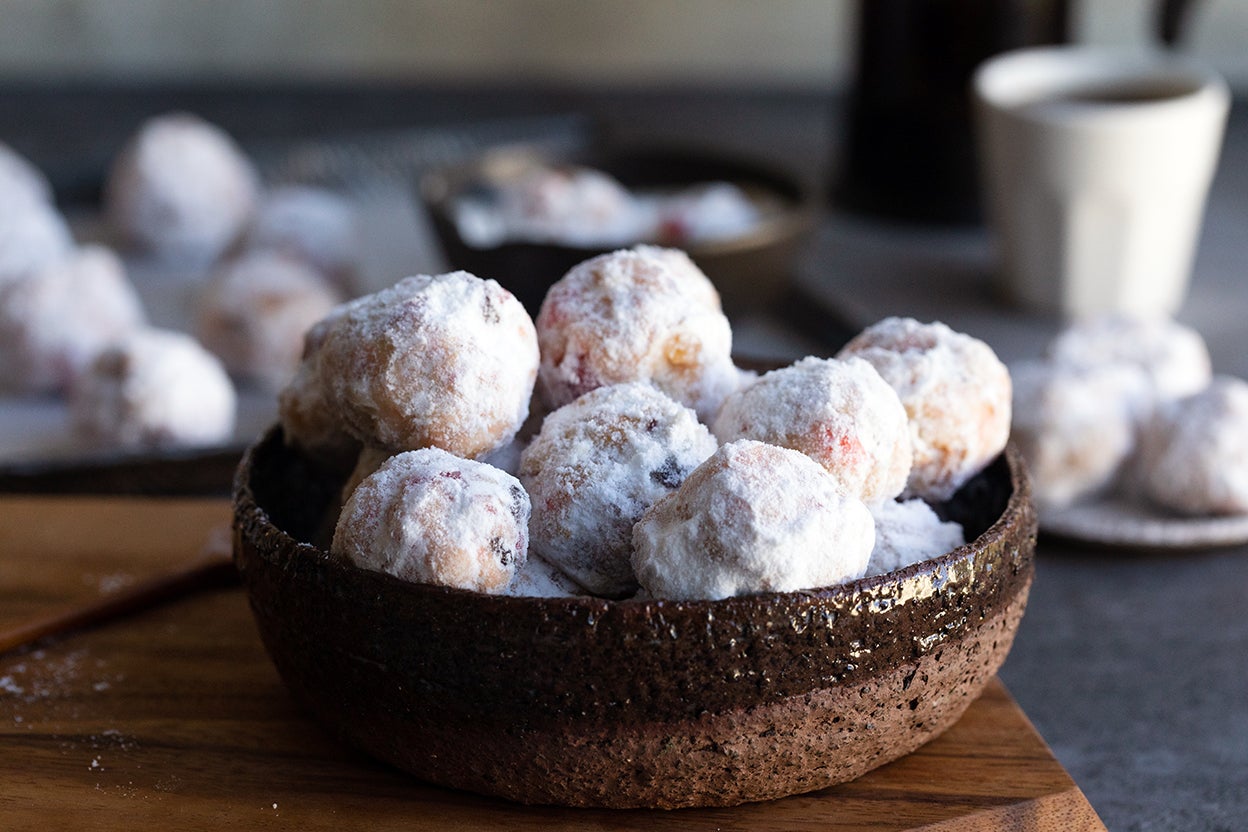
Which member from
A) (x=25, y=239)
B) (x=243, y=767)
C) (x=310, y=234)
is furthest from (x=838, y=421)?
(x=25, y=239)

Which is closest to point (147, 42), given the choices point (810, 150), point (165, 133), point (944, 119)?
point (165, 133)

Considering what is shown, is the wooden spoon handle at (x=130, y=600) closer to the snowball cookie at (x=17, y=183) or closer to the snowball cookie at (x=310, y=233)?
the snowball cookie at (x=310, y=233)

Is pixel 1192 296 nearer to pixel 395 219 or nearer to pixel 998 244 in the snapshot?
pixel 998 244

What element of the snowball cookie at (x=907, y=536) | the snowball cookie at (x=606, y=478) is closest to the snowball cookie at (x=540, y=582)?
the snowball cookie at (x=606, y=478)

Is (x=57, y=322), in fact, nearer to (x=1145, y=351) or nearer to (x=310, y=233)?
(x=310, y=233)

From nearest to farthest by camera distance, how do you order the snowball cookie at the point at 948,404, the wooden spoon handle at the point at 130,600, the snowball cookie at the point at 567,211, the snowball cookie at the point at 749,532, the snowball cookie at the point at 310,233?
the snowball cookie at the point at 749,532 < the snowball cookie at the point at 948,404 < the wooden spoon handle at the point at 130,600 < the snowball cookie at the point at 567,211 < the snowball cookie at the point at 310,233
